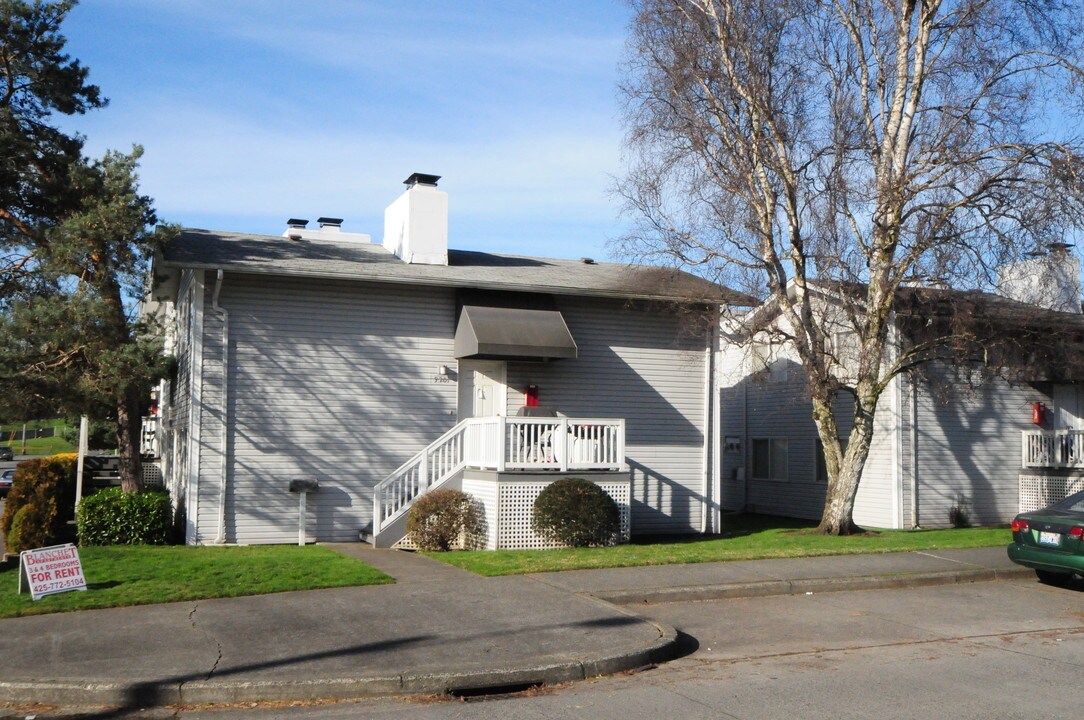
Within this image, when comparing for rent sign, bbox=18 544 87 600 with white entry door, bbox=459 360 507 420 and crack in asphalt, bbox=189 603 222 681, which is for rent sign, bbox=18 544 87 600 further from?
white entry door, bbox=459 360 507 420

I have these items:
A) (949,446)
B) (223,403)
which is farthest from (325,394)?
(949,446)

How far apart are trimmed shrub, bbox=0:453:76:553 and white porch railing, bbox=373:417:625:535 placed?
212 inches

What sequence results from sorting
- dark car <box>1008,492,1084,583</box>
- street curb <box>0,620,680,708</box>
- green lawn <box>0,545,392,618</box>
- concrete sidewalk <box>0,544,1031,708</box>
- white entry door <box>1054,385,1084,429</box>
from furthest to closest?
white entry door <box>1054,385,1084,429</box>
dark car <box>1008,492,1084,583</box>
green lawn <box>0,545,392,618</box>
concrete sidewalk <box>0,544,1031,708</box>
street curb <box>0,620,680,708</box>

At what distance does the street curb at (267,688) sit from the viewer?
25.5ft

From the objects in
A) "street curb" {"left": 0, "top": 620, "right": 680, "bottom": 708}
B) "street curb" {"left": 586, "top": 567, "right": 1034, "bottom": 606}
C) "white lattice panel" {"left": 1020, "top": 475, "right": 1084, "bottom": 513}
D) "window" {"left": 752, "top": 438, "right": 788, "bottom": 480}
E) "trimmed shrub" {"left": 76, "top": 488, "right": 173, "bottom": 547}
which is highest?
"window" {"left": 752, "top": 438, "right": 788, "bottom": 480}

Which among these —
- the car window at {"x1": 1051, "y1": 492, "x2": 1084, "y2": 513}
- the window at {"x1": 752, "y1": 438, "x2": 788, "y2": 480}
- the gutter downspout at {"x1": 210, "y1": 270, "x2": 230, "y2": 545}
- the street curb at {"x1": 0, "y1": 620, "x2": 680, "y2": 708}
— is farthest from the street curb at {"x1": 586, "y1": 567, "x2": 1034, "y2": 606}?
the window at {"x1": 752, "y1": 438, "x2": 788, "y2": 480}

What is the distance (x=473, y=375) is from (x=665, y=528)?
486cm

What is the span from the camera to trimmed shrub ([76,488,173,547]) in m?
16.2

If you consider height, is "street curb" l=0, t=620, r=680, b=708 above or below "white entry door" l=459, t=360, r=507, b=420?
below

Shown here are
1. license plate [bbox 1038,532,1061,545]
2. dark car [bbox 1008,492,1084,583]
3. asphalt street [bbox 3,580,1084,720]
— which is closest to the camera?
asphalt street [bbox 3,580,1084,720]

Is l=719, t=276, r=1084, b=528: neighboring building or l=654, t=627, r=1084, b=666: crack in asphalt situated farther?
l=719, t=276, r=1084, b=528: neighboring building

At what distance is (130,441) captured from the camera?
1803 centimetres

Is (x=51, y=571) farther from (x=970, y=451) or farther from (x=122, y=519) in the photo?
(x=970, y=451)

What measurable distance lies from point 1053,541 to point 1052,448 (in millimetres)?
10743
